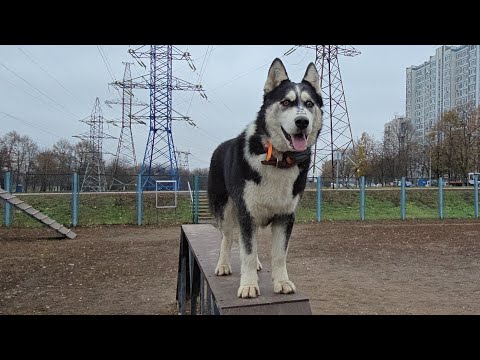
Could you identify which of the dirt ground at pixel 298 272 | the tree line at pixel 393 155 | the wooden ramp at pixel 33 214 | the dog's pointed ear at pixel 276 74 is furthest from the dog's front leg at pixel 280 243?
the tree line at pixel 393 155

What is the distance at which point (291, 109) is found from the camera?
2357 mm

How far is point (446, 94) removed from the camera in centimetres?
6431

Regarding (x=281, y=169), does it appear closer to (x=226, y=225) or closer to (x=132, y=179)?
(x=226, y=225)

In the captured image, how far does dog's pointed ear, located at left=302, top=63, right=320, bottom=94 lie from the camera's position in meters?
2.62

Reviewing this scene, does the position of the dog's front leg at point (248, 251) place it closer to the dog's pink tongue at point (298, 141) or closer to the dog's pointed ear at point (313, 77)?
the dog's pink tongue at point (298, 141)

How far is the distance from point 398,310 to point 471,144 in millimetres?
36092

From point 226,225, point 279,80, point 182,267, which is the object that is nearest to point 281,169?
point 279,80

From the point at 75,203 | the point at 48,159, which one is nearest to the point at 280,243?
the point at 75,203

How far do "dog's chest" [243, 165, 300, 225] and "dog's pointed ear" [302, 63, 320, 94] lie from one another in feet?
1.96

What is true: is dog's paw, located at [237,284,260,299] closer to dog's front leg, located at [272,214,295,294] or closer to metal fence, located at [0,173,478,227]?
dog's front leg, located at [272,214,295,294]

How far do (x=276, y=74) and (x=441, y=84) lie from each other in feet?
244

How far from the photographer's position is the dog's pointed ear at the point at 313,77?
2621mm

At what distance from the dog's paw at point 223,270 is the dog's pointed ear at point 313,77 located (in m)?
1.57

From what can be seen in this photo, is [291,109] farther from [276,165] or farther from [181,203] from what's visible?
[181,203]
